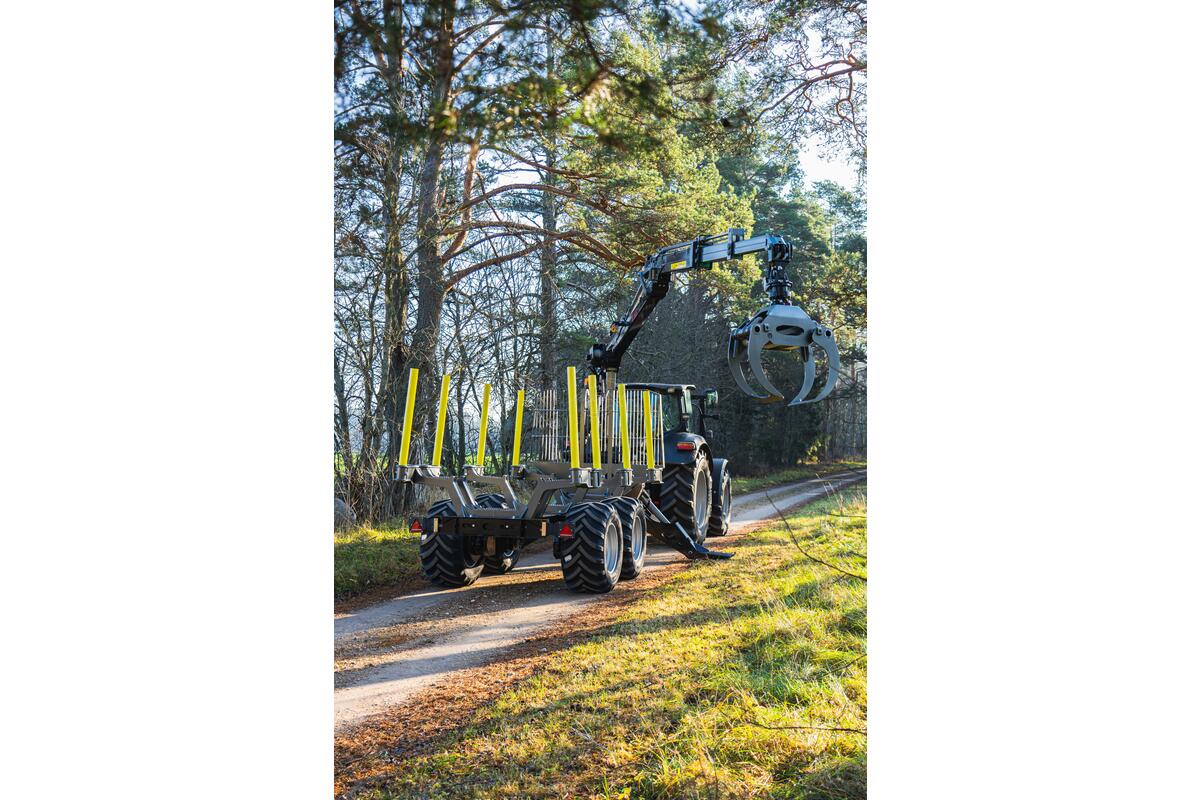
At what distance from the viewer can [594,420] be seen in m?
3.58

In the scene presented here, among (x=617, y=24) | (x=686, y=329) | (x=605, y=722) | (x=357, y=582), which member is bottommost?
(x=605, y=722)

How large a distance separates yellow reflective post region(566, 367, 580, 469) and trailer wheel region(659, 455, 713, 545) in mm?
618

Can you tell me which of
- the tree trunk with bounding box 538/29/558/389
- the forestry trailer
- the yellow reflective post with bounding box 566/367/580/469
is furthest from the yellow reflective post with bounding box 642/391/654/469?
the tree trunk with bounding box 538/29/558/389

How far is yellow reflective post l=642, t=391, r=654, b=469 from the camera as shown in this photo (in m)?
3.71

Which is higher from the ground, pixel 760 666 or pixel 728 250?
pixel 728 250

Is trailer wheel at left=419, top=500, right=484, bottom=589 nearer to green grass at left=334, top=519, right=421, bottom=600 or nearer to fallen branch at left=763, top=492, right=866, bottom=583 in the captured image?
green grass at left=334, top=519, right=421, bottom=600

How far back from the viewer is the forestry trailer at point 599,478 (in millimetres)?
3240

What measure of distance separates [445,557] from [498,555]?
13.9 inches
